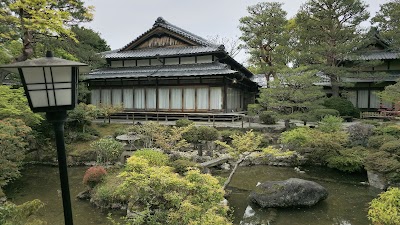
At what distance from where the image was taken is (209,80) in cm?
2200

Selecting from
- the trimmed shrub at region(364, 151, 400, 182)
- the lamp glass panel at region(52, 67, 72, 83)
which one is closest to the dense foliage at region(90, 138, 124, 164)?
the lamp glass panel at region(52, 67, 72, 83)

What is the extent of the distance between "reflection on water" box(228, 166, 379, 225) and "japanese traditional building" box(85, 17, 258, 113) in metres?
9.28

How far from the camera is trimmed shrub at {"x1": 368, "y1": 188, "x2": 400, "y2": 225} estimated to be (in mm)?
5965

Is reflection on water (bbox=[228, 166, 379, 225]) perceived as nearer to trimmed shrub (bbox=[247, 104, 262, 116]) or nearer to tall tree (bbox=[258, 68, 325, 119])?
tall tree (bbox=[258, 68, 325, 119])

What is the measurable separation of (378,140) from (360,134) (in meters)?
1.31

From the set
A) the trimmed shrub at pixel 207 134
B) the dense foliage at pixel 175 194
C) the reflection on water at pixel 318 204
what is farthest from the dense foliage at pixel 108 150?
the dense foliage at pixel 175 194

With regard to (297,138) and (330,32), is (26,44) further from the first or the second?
(330,32)

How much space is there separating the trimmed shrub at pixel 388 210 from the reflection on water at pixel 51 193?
23.2 feet

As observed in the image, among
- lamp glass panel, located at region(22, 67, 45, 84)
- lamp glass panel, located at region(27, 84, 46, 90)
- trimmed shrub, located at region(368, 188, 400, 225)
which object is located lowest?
trimmed shrub, located at region(368, 188, 400, 225)

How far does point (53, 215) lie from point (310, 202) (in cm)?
830

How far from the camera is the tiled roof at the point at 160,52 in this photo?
2267 cm

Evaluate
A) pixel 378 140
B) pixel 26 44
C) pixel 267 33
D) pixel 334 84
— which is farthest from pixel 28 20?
pixel 334 84

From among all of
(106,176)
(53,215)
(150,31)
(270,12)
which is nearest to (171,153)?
(106,176)

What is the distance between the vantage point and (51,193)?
11102 millimetres
